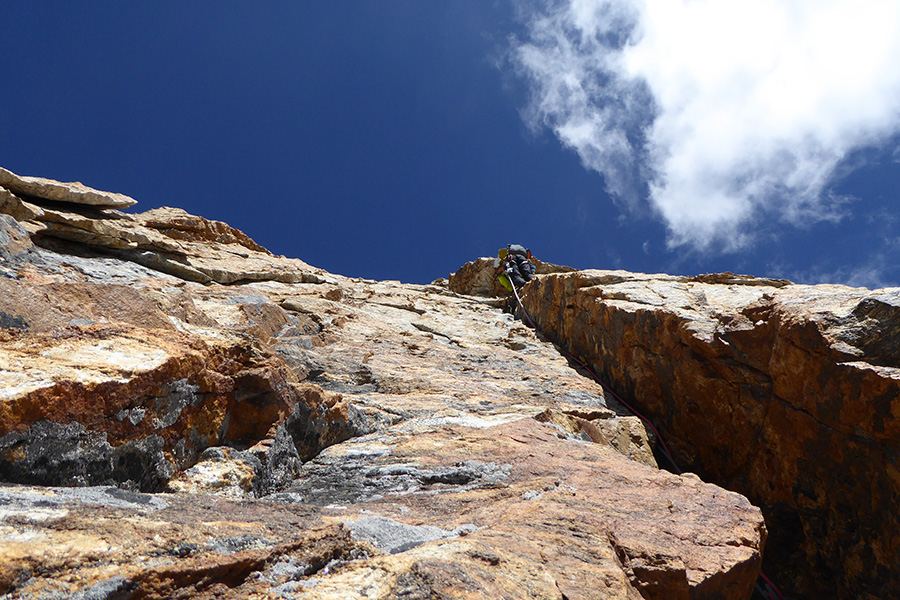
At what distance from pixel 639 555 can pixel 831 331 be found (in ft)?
18.2

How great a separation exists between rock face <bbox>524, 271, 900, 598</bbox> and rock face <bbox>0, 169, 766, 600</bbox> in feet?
9.53

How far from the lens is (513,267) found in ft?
75.0

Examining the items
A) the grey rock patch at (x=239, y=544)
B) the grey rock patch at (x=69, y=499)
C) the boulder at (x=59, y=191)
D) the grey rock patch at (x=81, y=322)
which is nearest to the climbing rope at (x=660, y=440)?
the grey rock patch at (x=239, y=544)

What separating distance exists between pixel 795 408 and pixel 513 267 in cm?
1648

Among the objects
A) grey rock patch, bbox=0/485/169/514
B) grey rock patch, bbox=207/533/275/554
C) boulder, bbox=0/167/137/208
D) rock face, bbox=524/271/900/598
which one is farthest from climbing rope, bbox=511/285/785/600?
boulder, bbox=0/167/137/208

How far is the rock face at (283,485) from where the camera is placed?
182 centimetres

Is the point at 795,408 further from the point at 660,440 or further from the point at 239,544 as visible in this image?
the point at 239,544

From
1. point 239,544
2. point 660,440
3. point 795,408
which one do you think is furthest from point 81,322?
point 660,440

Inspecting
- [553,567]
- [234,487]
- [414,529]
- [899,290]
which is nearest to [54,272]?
[234,487]

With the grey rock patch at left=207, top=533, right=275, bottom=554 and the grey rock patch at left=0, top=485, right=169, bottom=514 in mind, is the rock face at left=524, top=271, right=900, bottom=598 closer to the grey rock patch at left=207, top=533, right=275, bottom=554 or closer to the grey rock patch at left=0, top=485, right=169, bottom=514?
the grey rock patch at left=207, top=533, right=275, bottom=554

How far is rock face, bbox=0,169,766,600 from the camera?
1815 millimetres

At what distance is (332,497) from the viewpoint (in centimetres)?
355

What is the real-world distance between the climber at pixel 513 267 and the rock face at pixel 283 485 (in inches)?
622

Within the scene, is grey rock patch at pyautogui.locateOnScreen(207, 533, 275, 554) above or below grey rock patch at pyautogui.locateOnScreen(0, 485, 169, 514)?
below
